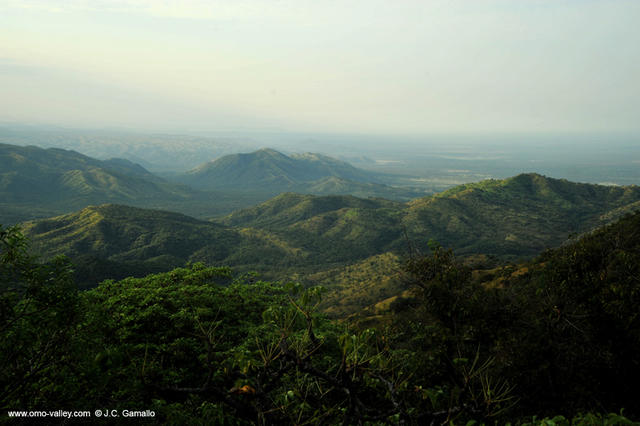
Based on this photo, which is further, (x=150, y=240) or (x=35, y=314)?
(x=150, y=240)

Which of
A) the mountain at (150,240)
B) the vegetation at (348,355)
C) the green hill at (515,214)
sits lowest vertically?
the mountain at (150,240)

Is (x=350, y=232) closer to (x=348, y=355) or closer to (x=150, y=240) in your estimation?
(x=150, y=240)

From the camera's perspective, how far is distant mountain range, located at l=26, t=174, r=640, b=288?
442 feet

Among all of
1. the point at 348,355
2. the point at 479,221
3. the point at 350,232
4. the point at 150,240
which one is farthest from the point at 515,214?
the point at 348,355

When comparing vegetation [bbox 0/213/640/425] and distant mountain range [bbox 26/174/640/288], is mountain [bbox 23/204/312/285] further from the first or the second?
vegetation [bbox 0/213/640/425]

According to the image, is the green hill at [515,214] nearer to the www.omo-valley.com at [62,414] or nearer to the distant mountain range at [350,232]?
the distant mountain range at [350,232]

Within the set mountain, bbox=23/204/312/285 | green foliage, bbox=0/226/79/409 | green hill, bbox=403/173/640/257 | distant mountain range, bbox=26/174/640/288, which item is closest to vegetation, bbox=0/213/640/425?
green foliage, bbox=0/226/79/409

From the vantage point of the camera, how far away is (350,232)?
613 ft

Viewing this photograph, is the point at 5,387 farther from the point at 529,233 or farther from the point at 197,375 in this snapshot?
the point at 529,233

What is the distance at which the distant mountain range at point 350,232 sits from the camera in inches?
5305

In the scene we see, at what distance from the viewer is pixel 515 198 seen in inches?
7638

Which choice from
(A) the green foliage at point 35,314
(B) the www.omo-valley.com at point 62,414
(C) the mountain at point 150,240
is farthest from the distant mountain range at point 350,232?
(B) the www.omo-valley.com at point 62,414

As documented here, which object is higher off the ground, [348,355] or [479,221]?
[348,355]

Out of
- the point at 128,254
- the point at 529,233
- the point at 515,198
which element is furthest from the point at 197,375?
the point at 515,198
